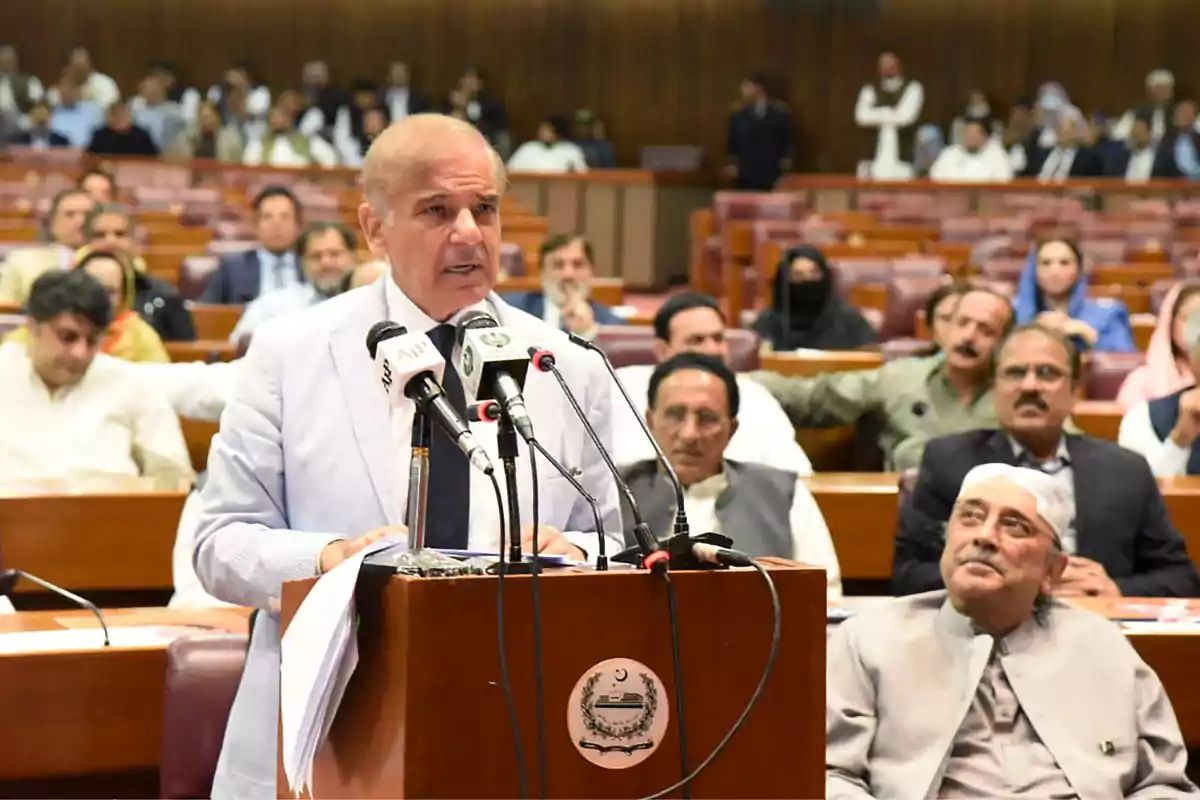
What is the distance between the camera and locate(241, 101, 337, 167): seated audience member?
14.1 metres

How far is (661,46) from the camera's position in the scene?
16.2 metres

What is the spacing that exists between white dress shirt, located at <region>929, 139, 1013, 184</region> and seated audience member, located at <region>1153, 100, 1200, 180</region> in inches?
45.0

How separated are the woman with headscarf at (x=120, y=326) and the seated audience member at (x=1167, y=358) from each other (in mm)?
3044

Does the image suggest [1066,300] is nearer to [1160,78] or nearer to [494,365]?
[494,365]

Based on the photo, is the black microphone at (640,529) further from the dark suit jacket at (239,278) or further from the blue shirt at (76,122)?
the blue shirt at (76,122)

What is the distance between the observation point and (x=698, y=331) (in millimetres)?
4762

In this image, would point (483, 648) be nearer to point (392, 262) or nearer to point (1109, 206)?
point (392, 262)

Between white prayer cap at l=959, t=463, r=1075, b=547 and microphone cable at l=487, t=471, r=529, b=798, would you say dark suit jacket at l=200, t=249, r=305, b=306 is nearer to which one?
white prayer cap at l=959, t=463, r=1075, b=547

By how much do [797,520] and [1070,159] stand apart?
35.0 ft

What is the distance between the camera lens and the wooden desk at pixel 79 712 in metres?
2.64

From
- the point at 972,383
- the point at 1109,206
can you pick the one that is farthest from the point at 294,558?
the point at 1109,206

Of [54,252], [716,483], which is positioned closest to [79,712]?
[716,483]

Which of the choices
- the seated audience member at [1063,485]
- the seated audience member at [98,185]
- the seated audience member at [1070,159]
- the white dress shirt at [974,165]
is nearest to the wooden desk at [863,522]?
the seated audience member at [1063,485]

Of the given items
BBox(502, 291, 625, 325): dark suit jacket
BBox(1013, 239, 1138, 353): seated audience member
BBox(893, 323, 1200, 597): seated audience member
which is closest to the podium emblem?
BBox(893, 323, 1200, 597): seated audience member
